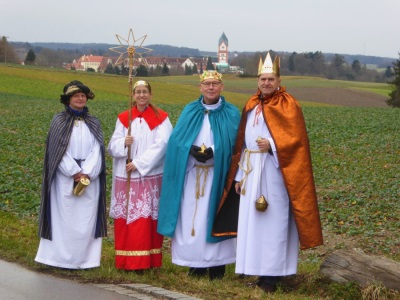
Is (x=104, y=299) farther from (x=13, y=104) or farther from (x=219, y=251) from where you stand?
(x=13, y=104)

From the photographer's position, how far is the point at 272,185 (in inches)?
318

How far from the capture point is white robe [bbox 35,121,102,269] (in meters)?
8.84

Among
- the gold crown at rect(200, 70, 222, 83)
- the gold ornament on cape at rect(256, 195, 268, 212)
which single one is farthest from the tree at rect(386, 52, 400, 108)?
the gold ornament on cape at rect(256, 195, 268, 212)

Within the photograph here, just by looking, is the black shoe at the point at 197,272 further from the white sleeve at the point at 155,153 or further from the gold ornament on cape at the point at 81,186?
the gold ornament on cape at the point at 81,186

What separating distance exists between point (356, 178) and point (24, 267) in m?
10.4

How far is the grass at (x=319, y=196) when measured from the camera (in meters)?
8.26

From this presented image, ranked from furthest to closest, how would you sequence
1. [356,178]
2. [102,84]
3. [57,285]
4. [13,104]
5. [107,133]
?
[102,84], [13,104], [107,133], [356,178], [57,285]

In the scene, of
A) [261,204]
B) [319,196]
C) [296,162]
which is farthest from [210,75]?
[319,196]

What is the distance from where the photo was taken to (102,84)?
2341 inches

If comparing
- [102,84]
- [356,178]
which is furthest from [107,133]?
[102,84]

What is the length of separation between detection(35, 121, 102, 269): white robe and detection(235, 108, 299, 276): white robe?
1787 millimetres

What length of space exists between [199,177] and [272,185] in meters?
0.87

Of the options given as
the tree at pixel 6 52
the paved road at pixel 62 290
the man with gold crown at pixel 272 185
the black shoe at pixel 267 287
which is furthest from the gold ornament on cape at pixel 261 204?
the tree at pixel 6 52

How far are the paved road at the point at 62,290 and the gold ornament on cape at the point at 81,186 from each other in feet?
3.12
